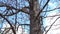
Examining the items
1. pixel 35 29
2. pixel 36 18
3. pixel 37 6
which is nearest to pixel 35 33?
pixel 35 29

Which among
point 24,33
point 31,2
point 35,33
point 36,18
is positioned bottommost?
point 24,33

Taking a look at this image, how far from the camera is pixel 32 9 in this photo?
509 centimetres

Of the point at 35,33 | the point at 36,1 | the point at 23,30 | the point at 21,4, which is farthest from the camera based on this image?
the point at 23,30

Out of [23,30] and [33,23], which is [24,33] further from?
[33,23]

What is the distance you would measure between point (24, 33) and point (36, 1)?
2977 millimetres

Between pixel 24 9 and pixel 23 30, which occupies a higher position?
pixel 24 9

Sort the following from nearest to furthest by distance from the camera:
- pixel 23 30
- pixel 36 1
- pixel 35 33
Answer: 1. pixel 35 33
2. pixel 36 1
3. pixel 23 30

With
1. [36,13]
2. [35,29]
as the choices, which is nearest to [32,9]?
[36,13]

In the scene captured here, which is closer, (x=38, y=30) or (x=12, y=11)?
(x=38, y=30)

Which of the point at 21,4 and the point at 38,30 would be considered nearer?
the point at 38,30

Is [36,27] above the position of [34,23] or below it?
below

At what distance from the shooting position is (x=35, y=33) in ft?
16.1

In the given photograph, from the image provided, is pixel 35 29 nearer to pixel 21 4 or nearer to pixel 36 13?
pixel 36 13

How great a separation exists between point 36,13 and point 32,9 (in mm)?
166
